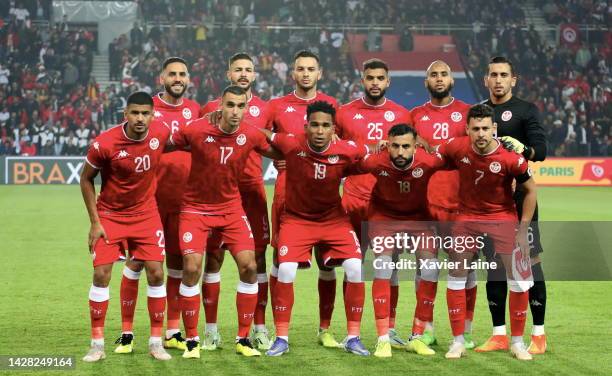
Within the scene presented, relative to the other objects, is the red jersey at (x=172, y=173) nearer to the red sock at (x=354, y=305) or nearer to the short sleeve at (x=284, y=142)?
the short sleeve at (x=284, y=142)

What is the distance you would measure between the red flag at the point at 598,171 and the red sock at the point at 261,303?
23.0 metres

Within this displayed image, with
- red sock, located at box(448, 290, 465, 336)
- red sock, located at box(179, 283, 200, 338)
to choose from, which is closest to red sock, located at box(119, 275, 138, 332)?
red sock, located at box(179, 283, 200, 338)

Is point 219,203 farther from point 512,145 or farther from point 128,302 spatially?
point 512,145

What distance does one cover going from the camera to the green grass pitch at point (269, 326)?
777 cm

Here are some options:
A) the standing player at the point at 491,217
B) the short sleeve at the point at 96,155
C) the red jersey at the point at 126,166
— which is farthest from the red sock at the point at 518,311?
the short sleeve at the point at 96,155

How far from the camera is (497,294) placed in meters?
8.59

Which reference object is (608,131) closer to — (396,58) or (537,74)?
(537,74)

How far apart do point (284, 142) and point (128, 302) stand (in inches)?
72.5

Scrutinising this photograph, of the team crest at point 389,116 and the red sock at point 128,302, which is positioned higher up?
the team crest at point 389,116

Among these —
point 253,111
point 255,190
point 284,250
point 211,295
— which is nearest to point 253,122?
point 253,111

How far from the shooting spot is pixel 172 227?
8992 millimetres

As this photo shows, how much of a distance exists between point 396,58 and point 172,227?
95.2ft

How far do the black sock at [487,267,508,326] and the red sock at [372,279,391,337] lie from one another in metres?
0.90

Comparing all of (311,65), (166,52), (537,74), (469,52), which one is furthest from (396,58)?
(311,65)
